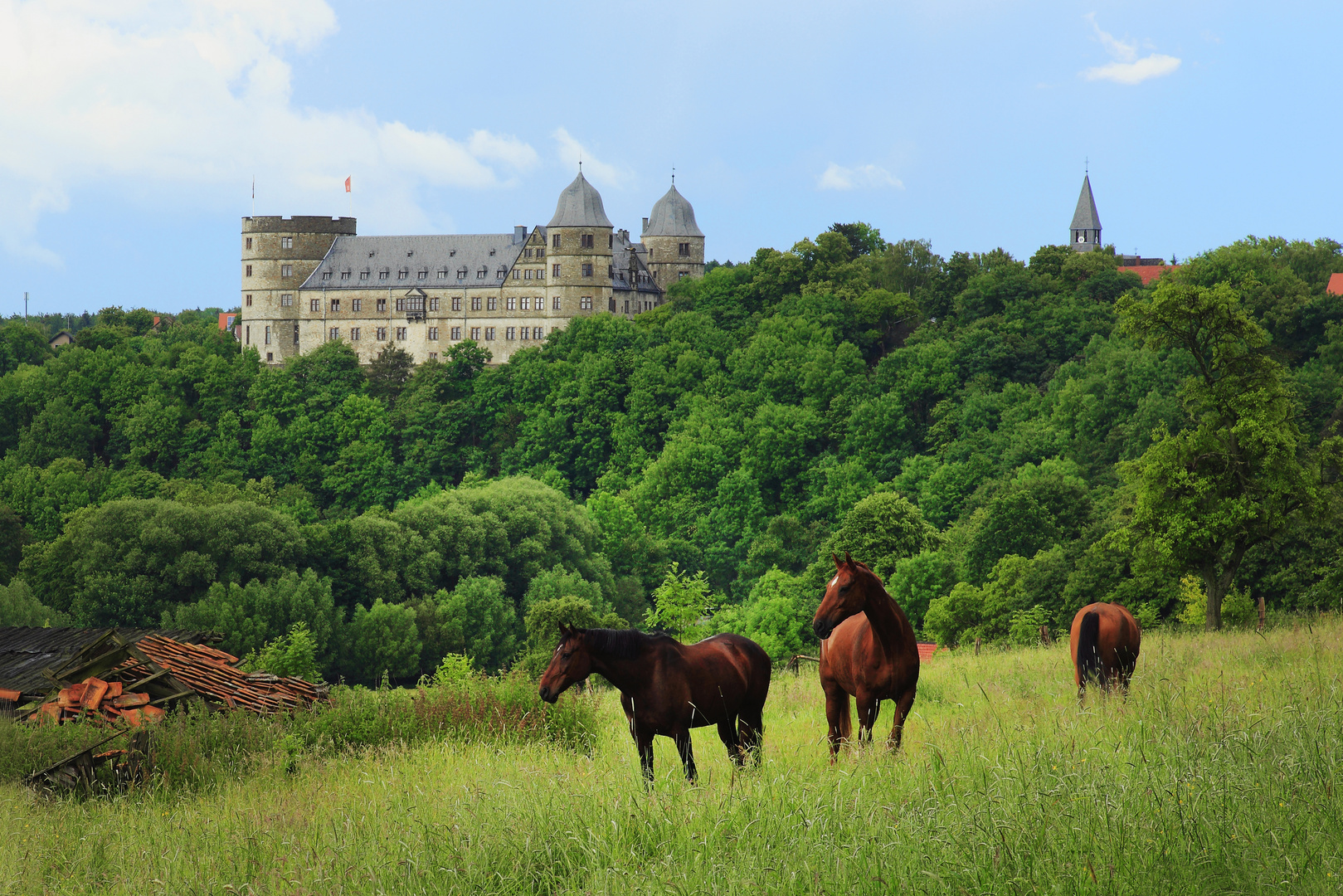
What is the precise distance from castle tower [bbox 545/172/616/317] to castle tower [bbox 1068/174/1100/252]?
2382 inches

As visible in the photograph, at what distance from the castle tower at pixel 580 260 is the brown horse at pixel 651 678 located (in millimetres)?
97821

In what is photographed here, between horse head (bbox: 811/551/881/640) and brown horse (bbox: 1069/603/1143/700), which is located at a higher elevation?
horse head (bbox: 811/551/881/640)

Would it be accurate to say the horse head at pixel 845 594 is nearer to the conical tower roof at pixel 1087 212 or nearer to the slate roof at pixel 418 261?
the slate roof at pixel 418 261

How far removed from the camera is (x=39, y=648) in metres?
18.5

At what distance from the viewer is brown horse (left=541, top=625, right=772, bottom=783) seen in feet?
29.4

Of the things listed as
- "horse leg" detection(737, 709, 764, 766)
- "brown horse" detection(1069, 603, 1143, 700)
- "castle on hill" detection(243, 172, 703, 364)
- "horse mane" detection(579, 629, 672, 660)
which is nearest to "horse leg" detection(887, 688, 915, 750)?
"horse leg" detection(737, 709, 764, 766)

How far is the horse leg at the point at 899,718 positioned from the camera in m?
9.27

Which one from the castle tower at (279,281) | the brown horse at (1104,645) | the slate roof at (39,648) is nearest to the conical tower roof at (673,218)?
the castle tower at (279,281)

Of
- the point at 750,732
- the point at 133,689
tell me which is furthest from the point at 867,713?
the point at 133,689

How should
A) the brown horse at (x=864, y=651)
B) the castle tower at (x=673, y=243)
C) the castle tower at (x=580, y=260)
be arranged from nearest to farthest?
the brown horse at (x=864, y=651) → the castle tower at (x=580, y=260) → the castle tower at (x=673, y=243)

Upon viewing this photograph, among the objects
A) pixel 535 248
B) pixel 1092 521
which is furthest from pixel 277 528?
pixel 535 248

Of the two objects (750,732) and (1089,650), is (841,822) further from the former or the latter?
(1089,650)

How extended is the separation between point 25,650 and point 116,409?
91.5m

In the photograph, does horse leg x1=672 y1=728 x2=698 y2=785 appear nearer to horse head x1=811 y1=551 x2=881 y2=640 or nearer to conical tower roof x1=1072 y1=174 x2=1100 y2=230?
horse head x1=811 y1=551 x2=881 y2=640
